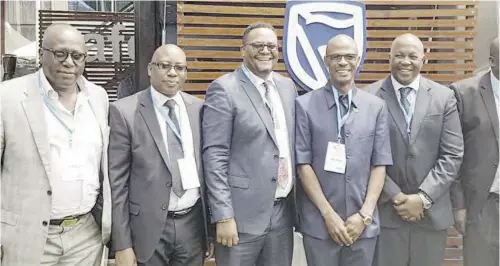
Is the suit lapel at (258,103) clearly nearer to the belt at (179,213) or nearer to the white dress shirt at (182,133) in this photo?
the white dress shirt at (182,133)

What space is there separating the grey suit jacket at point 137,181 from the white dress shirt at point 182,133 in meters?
0.04

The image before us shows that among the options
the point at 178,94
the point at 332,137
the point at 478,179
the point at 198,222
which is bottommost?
the point at 198,222

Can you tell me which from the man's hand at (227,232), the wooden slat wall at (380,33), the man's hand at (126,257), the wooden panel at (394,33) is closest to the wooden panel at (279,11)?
the wooden slat wall at (380,33)

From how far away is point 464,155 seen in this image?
307 centimetres

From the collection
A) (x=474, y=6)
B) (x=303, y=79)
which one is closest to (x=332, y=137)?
(x=303, y=79)

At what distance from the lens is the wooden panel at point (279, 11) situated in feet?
12.3

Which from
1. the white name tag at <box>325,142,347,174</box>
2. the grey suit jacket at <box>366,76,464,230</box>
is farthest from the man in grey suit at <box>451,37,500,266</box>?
the white name tag at <box>325,142,347,174</box>

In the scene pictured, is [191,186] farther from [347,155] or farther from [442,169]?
[442,169]

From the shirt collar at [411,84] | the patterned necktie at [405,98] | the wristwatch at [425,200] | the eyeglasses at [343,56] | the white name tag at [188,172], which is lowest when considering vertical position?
the wristwatch at [425,200]

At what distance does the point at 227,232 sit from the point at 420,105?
1.29m

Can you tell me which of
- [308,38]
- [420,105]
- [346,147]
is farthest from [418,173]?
[308,38]

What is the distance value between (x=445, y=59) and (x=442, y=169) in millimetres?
1390

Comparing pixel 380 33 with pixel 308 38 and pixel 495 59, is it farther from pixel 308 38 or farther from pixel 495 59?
pixel 495 59

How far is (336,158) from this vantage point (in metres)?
2.73
